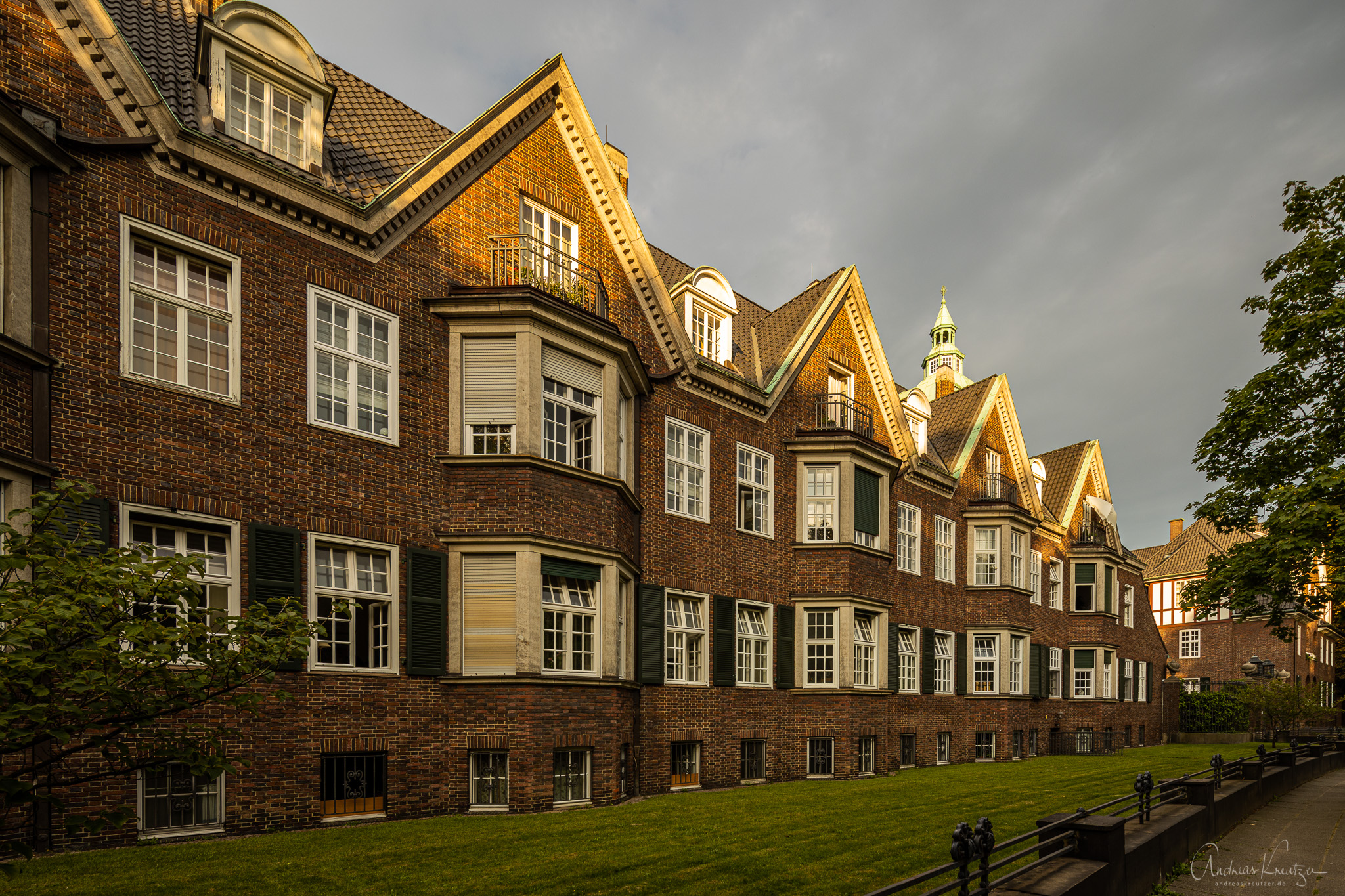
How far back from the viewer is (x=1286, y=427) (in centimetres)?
1809

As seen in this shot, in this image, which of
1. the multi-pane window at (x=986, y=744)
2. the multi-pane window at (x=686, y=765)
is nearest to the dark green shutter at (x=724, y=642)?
the multi-pane window at (x=686, y=765)

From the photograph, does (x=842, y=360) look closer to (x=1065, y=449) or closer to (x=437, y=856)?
(x=437, y=856)

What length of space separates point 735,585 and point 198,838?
12.6 meters

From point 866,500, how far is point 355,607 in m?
15.2

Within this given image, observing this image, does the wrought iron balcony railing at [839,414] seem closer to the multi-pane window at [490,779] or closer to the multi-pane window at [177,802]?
the multi-pane window at [490,779]

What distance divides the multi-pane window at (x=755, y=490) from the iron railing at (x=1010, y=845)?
9.89 m

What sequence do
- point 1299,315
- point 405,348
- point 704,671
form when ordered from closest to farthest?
point 405,348 → point 1299,315 → point 704,671

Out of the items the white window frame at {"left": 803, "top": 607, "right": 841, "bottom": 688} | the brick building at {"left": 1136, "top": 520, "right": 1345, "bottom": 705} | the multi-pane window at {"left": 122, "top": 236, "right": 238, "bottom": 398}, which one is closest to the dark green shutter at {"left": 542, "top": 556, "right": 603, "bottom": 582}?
the multi-pane window at {"left": 122, "top": 236, "right": 238, "bottom": 398}

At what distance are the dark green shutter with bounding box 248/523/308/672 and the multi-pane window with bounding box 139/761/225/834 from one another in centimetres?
169

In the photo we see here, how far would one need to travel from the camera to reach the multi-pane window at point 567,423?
608 inches

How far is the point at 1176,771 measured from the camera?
77.5 feet

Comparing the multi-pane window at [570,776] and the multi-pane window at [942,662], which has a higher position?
the multi-pane window at [570,776]

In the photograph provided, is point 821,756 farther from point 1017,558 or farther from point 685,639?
point 1017,558

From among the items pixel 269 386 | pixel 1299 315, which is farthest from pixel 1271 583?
pixel 269 386
